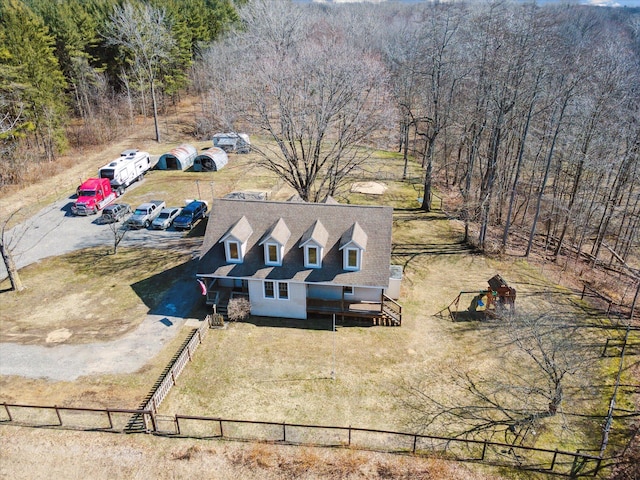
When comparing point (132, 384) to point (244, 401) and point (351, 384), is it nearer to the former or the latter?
point (244, 401)

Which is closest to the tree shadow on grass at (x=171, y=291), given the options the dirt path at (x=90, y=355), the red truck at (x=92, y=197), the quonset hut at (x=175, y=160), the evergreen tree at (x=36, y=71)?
the dirt path at (x=90, y=355)

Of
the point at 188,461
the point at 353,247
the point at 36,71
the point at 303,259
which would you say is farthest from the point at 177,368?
the point at 36,71

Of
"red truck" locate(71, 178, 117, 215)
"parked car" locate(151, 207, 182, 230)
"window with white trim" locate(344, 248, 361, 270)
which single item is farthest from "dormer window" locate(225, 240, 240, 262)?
"red truck" locate(71, 178, 117, 215)

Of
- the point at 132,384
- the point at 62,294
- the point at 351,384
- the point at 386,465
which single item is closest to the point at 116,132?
the point at 62,294

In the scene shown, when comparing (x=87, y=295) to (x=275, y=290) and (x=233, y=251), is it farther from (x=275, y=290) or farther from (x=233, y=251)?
(x=275, y=290)

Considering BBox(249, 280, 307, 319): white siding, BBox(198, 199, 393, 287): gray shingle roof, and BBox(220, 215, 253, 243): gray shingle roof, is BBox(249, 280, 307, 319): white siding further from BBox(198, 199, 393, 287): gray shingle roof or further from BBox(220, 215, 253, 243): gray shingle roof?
BBox(220, 215, 253, 243): gray shingle roof
